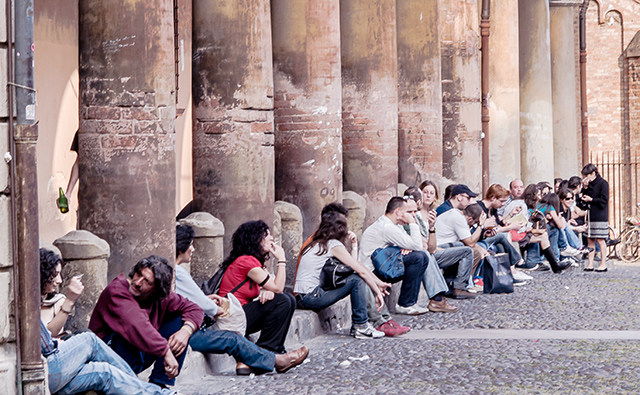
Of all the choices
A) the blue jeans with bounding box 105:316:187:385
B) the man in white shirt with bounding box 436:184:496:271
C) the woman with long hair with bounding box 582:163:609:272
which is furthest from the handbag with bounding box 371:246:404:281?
the woman with long hair with bounding box 582:163:609:272

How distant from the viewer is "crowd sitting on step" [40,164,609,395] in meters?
5.38

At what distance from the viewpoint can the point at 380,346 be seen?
7.79 m

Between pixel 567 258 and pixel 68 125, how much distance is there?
23.5 feet

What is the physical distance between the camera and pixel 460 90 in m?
15.1

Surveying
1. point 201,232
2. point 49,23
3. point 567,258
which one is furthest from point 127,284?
point 567,258

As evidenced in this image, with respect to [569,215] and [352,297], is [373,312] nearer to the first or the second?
[352,297]

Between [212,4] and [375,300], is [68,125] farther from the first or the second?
[375,300]

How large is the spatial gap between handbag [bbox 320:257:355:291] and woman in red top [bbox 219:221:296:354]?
1.02 meters

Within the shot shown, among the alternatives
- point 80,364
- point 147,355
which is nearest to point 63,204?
point 147,355

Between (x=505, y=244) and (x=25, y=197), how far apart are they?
8162mm

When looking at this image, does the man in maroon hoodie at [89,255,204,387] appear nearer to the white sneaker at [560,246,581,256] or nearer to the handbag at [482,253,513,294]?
the handbag at [482,253,513,294]

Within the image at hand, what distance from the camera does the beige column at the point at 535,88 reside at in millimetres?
19438

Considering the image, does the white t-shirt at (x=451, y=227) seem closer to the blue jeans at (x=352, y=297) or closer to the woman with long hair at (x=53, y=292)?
the blue jeans at (x=352, y=297)

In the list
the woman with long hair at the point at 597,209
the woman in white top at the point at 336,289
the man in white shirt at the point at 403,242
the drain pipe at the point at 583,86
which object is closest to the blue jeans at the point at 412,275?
the man in white shirt at the point at 403,242
